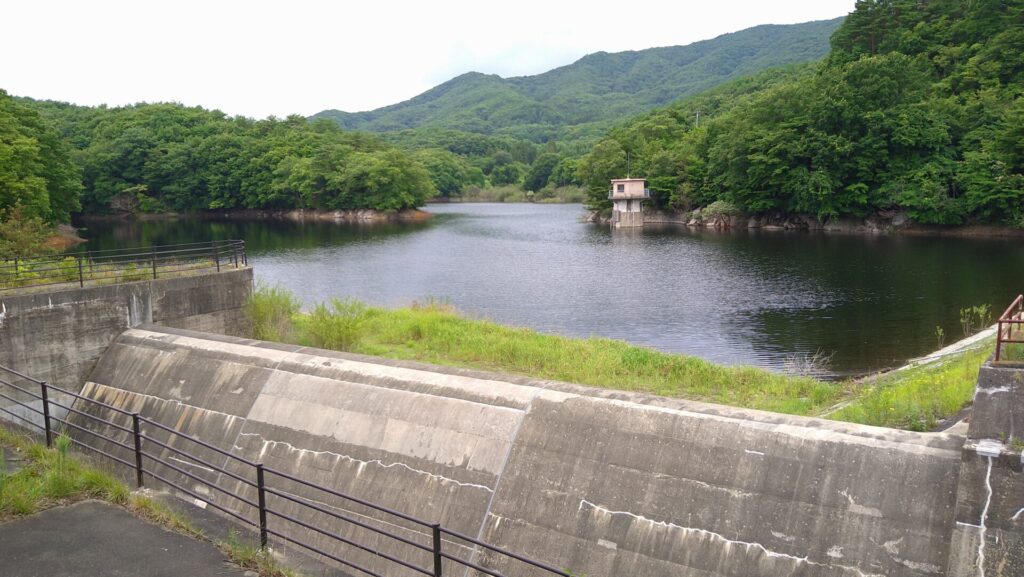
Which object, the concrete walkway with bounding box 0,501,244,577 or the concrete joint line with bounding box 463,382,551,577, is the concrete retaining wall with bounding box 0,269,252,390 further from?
the concrete joint line with bounding box 463,382,551,577

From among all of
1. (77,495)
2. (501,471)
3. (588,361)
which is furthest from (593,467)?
(588,361)

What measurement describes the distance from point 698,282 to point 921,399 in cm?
2596

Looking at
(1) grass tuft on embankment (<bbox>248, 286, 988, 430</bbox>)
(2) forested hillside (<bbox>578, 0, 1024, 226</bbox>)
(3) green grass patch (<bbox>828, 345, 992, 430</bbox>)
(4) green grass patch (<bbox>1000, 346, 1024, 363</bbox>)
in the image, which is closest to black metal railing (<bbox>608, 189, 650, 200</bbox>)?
(2) forested hillside (<bbox>578, 0, 1024, 226</bbox>)

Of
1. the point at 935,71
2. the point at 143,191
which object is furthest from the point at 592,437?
the point at 143,191

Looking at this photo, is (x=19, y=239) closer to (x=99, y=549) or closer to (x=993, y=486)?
(x=99, y=549)

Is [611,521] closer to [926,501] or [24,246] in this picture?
[926,501]

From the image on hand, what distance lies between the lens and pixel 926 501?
8102mm

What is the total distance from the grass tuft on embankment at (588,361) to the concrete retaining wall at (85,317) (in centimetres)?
177

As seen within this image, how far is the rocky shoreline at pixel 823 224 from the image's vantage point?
2265 inches

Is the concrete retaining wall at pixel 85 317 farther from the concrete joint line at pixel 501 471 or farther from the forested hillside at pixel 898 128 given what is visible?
the forested hillside at pixel 898 128

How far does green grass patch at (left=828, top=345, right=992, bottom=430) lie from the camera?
1087 cm

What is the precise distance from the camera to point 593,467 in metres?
10.1

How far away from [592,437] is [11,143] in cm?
5488

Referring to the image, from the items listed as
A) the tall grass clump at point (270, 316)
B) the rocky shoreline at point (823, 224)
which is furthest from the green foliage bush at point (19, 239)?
the rocky shoreline at point (823, 224)
